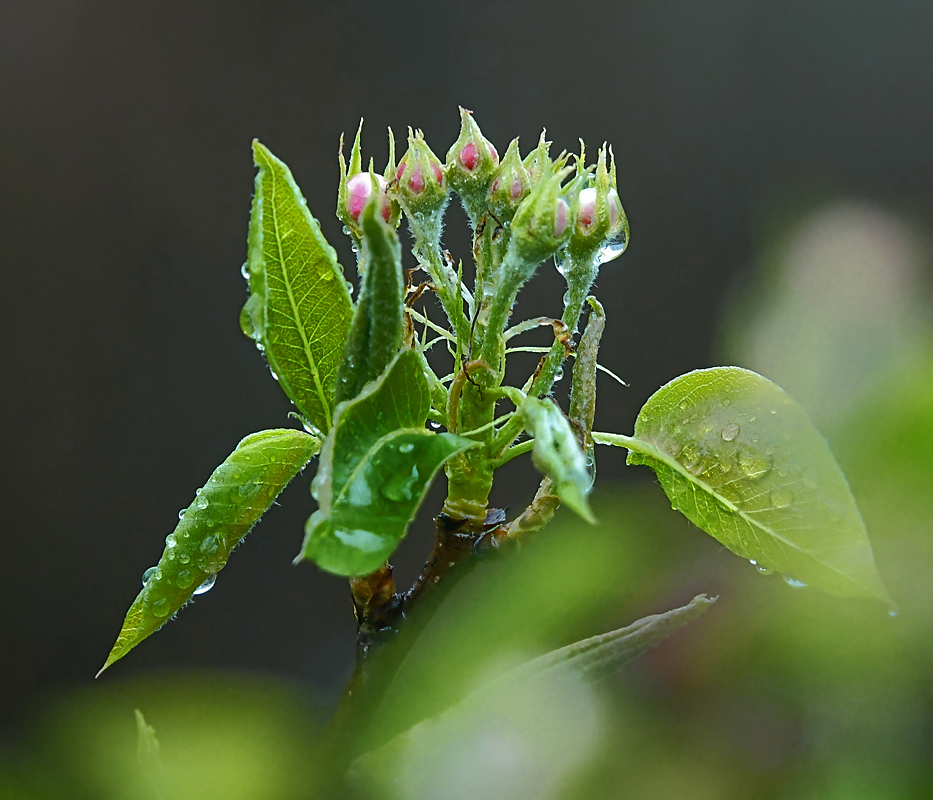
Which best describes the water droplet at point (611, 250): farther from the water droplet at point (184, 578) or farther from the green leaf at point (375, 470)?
the water droplet at point (184, 578)

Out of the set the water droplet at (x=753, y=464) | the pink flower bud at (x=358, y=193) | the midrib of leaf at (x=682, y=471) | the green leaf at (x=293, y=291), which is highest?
the pink flower bud at (x=358, y=193)

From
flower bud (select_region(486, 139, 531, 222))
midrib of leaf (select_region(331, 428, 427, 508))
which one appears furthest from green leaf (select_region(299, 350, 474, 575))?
flower bud (select_region(486, 139, 531, 222))

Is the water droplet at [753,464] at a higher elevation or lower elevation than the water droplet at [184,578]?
higher

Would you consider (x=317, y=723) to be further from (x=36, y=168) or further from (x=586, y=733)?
(x=36, y=168)

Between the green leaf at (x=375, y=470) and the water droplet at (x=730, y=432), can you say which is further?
the water droplet at (x=730, y=432)

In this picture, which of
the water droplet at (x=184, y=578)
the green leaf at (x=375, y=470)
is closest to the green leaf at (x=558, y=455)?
the green leaf at (x=375, y=470)
